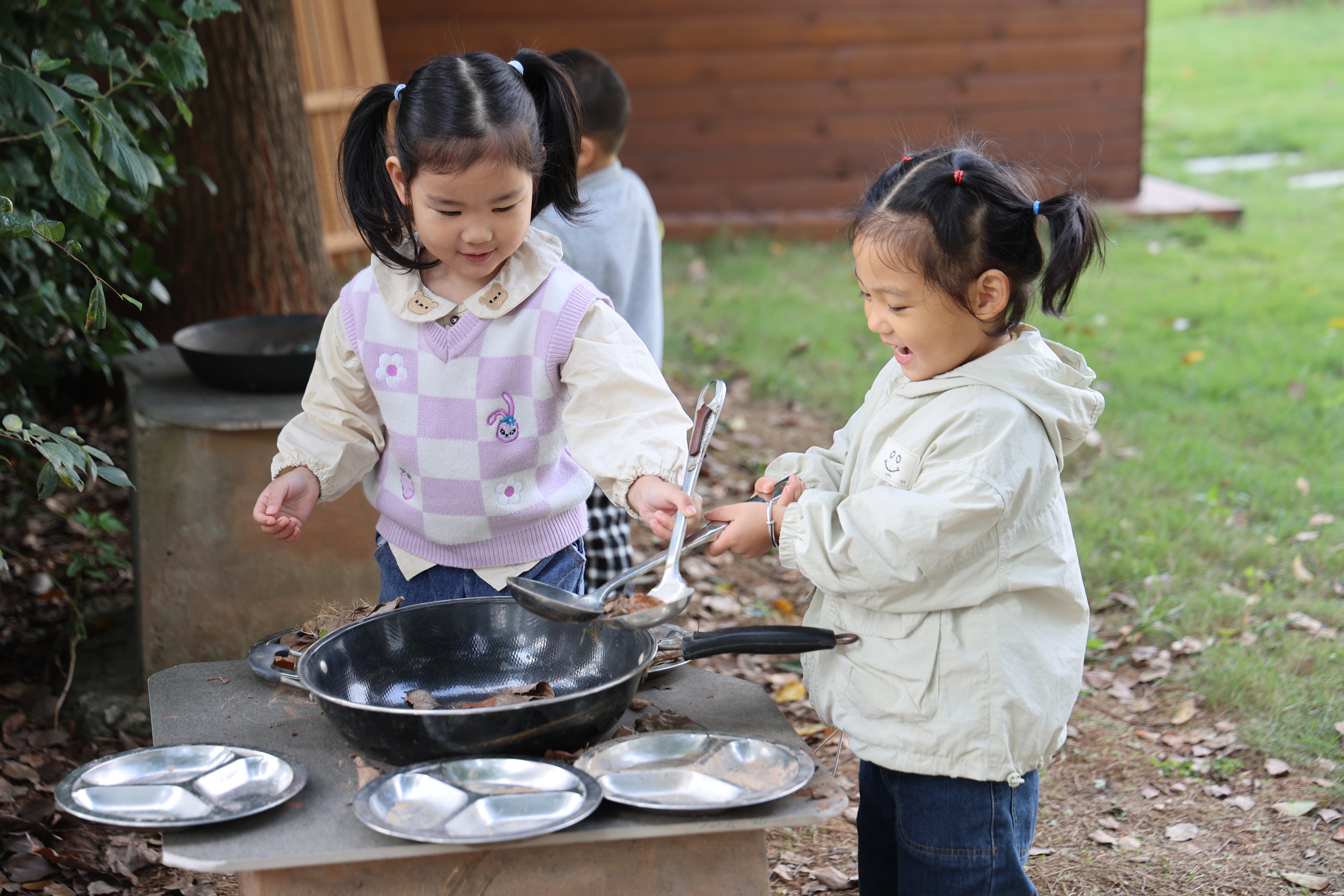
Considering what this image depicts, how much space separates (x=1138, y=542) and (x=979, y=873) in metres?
2.54

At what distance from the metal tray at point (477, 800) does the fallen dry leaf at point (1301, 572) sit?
3.03 m

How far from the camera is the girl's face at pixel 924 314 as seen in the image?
1.75 m

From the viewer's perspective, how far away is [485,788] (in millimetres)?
1616

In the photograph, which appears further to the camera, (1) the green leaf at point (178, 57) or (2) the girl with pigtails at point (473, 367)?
(1) the green leaf at point (178, 57)

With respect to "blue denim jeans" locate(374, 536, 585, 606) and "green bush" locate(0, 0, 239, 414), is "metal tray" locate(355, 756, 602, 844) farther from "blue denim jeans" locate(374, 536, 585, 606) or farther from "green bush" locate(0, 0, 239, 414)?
"green bush" locate(0, 0, 239, 414)

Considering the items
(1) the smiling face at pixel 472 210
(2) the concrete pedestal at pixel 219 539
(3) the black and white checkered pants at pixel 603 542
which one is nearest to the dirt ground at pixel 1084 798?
(2) the concrete pedestal at pixel 219 539

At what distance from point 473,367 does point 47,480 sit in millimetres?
734

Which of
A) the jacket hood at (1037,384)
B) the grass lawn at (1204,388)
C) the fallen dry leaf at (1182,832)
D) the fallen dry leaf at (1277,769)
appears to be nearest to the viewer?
the jacket hood at (1037,384)

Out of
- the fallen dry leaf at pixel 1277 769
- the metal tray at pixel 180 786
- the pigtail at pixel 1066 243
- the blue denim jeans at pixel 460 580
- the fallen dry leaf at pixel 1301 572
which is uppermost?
the pigtail at pixel 1066 243

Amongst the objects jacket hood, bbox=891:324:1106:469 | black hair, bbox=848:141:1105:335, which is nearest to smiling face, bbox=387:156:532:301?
black hair, bbox=848:141:1105:335

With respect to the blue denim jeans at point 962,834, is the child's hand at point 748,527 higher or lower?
higher

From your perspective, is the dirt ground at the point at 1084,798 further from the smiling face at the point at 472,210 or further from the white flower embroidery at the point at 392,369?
the smiling face at the point at 472,210

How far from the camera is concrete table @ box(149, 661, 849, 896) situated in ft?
5.03

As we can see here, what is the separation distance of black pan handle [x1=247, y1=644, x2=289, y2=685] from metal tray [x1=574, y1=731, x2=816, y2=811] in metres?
0.61
